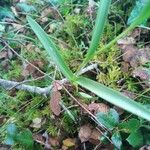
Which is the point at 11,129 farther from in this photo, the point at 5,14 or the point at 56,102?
the point at 5,14

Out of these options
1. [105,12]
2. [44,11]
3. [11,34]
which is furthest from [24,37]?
[105,12]

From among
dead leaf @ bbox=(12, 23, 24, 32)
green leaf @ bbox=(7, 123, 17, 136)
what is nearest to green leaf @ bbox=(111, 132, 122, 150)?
green leaf @ bbox=(7, 123, 17, 136)

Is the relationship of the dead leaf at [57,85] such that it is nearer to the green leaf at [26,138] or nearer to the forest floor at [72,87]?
the forest floor at [72,87]

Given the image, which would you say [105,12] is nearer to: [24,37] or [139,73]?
[139,73]

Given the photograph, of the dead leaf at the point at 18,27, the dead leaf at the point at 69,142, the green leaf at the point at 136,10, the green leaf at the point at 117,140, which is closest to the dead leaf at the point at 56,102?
the dead leaf at the point at 69,142

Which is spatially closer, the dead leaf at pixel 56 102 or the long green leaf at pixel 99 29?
the long green leaf at pixel 99 29

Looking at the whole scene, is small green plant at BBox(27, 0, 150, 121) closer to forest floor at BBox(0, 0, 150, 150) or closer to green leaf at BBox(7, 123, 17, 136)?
forest floor at BBox(0, 0, 150, 150)

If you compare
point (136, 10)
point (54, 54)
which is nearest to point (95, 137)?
point (54, 54)
